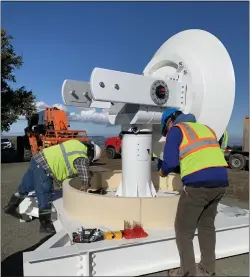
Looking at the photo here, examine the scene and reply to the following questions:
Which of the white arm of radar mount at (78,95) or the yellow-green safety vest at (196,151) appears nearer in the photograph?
the yellow-green safety vest at (196,151)

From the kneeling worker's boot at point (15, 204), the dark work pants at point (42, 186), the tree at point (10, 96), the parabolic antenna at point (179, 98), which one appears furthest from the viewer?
the tree at point (10, 96)

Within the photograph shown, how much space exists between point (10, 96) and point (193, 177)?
52.0 feet

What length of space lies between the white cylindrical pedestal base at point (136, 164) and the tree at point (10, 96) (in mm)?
13493

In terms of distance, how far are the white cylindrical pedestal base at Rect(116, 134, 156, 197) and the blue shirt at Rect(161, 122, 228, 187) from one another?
1.10m

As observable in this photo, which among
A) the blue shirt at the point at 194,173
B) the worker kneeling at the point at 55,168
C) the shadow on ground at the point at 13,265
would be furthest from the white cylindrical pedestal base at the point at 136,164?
the shadow on ground at the point at 13,265

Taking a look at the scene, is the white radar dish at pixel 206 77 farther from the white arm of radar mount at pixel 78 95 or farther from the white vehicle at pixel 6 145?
the white vehicle at pixel 6 145

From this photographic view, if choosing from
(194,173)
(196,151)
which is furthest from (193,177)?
(196,151)

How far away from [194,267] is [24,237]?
2.40 meters

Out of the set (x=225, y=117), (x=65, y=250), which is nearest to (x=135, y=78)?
Answer: (x=225, y=117)

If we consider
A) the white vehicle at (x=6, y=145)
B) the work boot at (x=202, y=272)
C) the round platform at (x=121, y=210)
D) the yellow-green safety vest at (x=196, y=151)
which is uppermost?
the yellow-green safety vest at (x=196, y=151)

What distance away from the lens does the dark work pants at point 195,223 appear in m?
2.90

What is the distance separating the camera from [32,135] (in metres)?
13.1

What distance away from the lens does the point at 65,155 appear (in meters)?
4.29

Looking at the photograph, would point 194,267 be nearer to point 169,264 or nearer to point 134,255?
point 169,264
